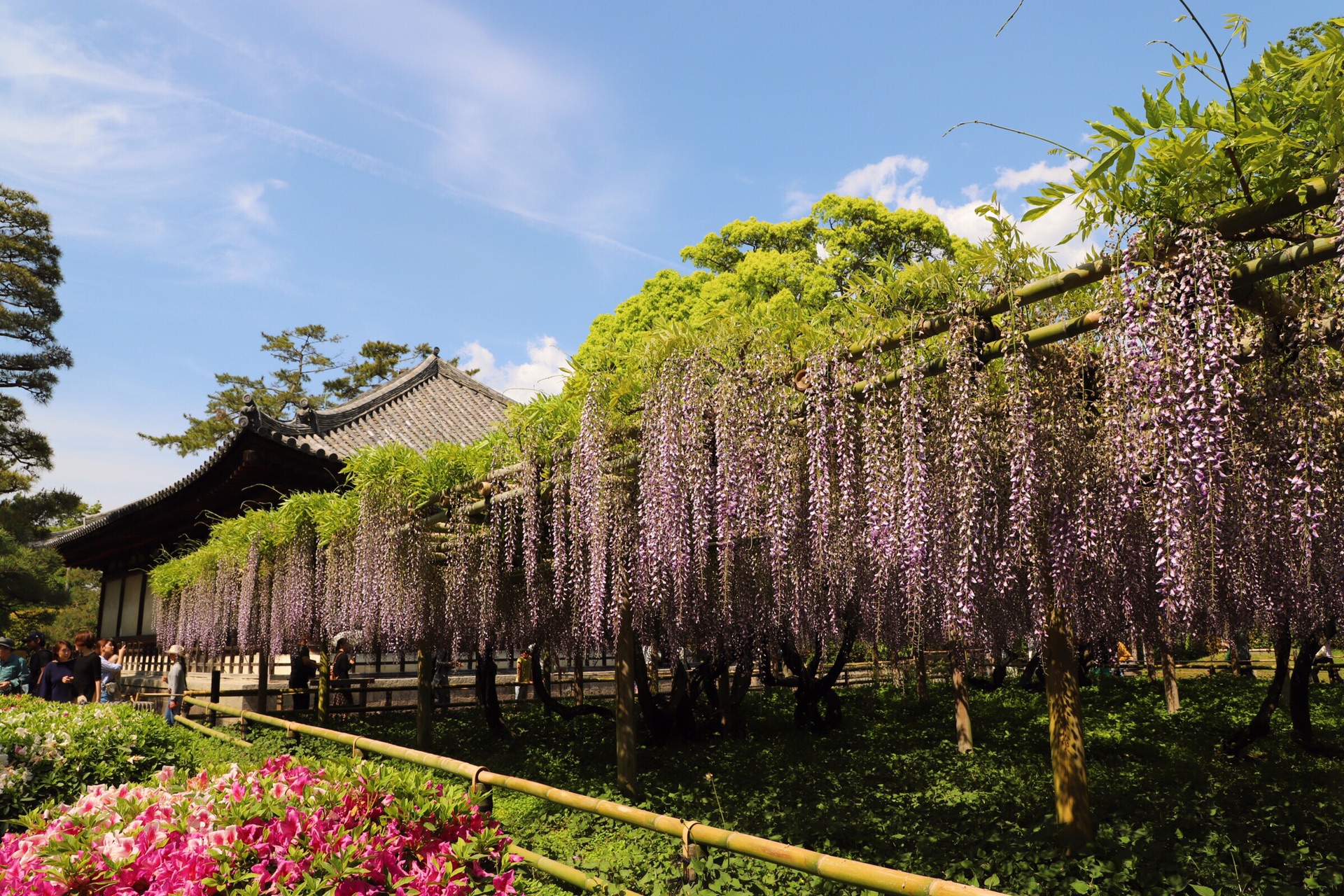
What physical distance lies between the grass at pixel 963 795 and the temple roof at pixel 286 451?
4.32 meters

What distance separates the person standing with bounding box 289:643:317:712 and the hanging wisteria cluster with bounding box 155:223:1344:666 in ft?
22.9

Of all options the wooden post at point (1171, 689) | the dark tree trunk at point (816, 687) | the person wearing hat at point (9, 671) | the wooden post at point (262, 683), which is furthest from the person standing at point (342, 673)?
the wooden post at point (1171, 689)

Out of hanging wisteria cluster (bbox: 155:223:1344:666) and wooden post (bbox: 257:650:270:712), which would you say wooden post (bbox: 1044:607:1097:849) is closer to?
hanging wisteria cluster (bbox: 155:223:1344:666)

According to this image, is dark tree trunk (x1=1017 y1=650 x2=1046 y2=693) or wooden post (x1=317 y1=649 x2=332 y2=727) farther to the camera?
dark tree trunk (x1=1017 y1=650 x2=1046 y2=693)

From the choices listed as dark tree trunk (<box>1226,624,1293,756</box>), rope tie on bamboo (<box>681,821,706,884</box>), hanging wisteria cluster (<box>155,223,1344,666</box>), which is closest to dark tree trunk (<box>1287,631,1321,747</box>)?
dark tree trunk (<box>1226,624,1293,756</box>)

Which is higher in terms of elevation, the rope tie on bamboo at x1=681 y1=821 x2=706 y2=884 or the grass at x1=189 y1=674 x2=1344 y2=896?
the rope tie on bamboo at x1=681 y1=821 x2=706 y2=884

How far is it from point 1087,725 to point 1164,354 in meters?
11.9

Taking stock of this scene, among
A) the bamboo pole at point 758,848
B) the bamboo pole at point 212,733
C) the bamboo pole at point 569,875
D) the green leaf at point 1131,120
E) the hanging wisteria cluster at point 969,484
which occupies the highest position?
the green leaf at point 1131,120

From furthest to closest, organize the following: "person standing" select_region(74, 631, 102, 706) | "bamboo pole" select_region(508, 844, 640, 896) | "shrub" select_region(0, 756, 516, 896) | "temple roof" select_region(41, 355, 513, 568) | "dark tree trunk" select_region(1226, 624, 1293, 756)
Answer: "temple roof" select_region(41, 355, 513, 568) < "dark tree trunk" select_region(1226, 624, 1293, 756) < "person standing" select_region(74, 631, 102, 706) < "bamboo pole" select_region(508, 844, 640, 896) < "shrub" select_region(0, 756, 516, 896)

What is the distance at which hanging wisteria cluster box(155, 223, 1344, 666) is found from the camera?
3.36 meters

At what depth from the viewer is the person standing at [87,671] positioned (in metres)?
9.23

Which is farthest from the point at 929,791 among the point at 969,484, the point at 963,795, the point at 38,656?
the point at 38,656

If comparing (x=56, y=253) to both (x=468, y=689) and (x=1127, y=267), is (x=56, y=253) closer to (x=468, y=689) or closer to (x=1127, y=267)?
(x=468, y=689)

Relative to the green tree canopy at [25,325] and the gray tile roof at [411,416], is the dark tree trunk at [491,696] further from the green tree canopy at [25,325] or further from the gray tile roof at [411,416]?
the green tree canopy at [25,325]
